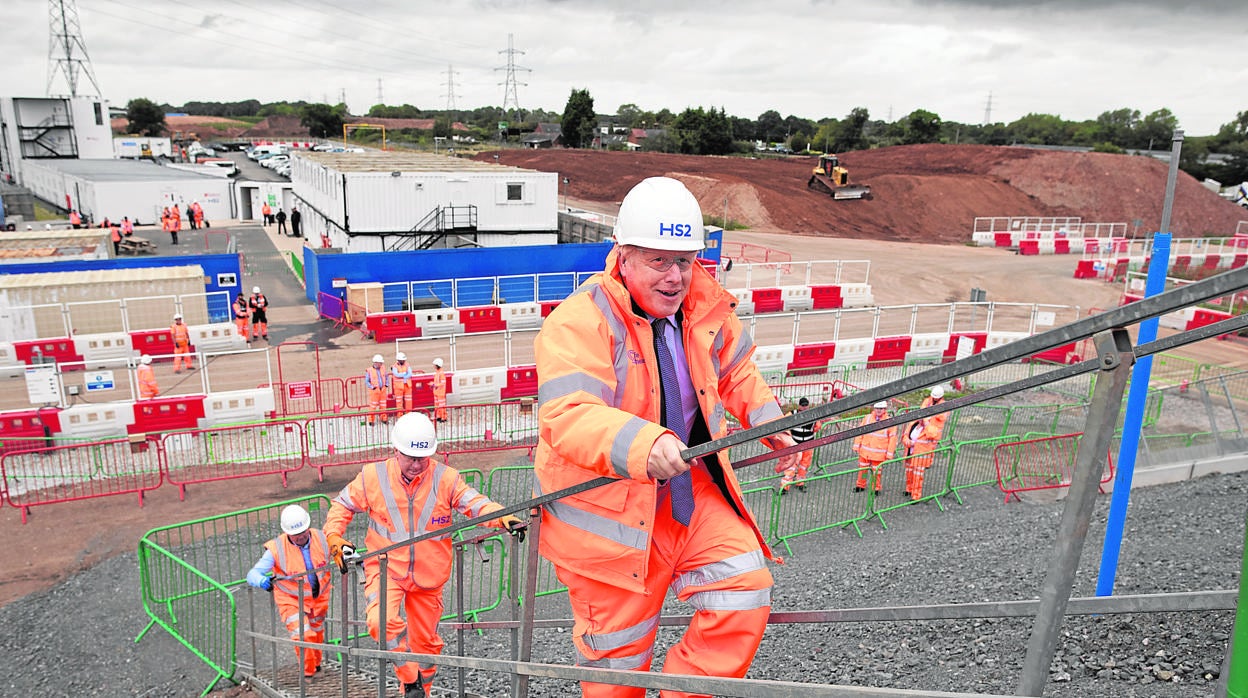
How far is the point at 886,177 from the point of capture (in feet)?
182

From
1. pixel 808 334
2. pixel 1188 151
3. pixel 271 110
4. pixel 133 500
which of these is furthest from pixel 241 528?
pixel 271 110

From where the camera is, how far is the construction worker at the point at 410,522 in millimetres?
6281

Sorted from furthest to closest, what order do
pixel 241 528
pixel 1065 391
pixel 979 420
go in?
1. pixel 1065 391
2. pixel 979 420
3. pixel 241 528

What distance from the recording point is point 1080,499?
1.82 meters

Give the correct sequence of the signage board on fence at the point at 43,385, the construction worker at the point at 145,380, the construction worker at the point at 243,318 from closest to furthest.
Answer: the signage board on fence at the point at 43,385
the construction worker at the point at 145,380
the construction worker at the point at 243,318

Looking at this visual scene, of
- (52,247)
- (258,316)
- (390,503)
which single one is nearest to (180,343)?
(258,316)

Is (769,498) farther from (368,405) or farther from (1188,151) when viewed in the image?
(1188,151)

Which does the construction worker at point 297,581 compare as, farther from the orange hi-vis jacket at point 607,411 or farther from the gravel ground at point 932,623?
the orange hi-vis jacket at point 607,411

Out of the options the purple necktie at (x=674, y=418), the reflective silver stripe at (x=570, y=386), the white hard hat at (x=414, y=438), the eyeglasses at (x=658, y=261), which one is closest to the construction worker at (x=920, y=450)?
the white hard hat at (x=414, y=438)

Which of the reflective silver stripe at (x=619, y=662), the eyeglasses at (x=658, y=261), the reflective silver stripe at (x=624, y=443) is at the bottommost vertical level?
the reflective silver stripe at (x=619, y=662)

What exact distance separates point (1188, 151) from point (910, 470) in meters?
84.8

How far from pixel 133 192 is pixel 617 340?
4746 cm

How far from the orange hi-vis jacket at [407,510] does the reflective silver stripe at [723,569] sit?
3.49 meters

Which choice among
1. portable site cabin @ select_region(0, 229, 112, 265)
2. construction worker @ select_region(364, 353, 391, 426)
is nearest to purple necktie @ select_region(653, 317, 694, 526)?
construction worker @ select_region(364, 353, 391, 426)
